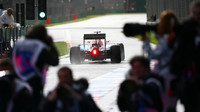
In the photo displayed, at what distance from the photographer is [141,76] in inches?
351

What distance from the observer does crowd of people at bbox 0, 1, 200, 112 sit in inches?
340

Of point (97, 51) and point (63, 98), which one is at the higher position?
point (97, 51)

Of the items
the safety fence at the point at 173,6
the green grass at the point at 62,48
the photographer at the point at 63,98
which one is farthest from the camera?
the safety fence at the point at 173,6

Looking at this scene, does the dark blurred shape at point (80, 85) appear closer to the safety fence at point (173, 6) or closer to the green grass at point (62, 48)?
the safety fence at point (173, 6)

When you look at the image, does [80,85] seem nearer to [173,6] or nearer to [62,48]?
[62,48]

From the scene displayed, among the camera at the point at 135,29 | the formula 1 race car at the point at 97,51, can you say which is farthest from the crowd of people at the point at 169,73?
the formula 1 race car at the point at 97,51

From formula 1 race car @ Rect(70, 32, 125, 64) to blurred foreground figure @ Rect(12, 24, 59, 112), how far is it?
859 inches

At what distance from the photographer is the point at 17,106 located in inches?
343

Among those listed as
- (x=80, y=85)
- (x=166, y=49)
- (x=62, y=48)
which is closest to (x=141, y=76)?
(x=166, y=49)

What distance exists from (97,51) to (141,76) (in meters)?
21.9

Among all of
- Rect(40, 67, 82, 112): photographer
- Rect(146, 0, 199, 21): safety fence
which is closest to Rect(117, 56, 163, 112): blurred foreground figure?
Rect(40, 67, 82, 112): photographer

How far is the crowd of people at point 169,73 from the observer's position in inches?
342

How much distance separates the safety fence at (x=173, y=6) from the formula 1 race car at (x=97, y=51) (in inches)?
352

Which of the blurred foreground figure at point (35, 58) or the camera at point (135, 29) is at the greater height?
the camera at point (135, 29)
